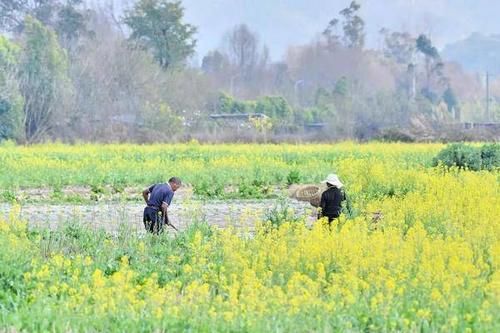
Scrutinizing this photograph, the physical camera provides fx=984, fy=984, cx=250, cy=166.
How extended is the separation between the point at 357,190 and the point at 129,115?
4347cm

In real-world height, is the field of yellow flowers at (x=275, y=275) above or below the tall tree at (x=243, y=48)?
below

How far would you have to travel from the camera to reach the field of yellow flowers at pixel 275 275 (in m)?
8.15

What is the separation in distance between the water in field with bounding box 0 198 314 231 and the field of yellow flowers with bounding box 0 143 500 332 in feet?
10.1

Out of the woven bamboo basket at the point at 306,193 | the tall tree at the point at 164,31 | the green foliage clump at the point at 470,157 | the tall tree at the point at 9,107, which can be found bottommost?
the woven bamboo basket at the point at 306,193

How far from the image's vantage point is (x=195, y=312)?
8281 millimetres

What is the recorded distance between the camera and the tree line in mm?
51875

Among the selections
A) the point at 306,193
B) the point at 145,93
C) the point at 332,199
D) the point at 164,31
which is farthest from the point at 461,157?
the point at 164,31

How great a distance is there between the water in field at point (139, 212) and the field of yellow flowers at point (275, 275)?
3.08 m

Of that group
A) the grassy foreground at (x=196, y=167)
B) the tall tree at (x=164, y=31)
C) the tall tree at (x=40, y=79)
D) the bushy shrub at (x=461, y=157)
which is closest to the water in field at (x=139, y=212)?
the grassy foreground at (x=196, y=167)

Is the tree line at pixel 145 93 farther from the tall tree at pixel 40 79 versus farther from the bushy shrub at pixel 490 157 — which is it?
the bushy shrub at pixel 490 157

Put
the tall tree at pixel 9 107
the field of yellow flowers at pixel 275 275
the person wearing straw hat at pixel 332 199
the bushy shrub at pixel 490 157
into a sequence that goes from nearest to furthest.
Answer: the field of yellow flowers at pixel 275 275 → the person wearing straw hat at pixel 332 199 → the bushy shrub at pixel 490 157 → the tall tree at pixel 9 107

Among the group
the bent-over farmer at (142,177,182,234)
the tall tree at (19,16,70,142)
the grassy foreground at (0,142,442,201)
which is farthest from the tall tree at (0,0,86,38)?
the bent-over farmer at (142,177,182,234)

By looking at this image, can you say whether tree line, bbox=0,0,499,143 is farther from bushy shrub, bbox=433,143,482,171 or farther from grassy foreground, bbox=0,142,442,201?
bushy shrub, bbox=433,143,482,171

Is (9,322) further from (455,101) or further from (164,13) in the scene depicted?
(455,101)
